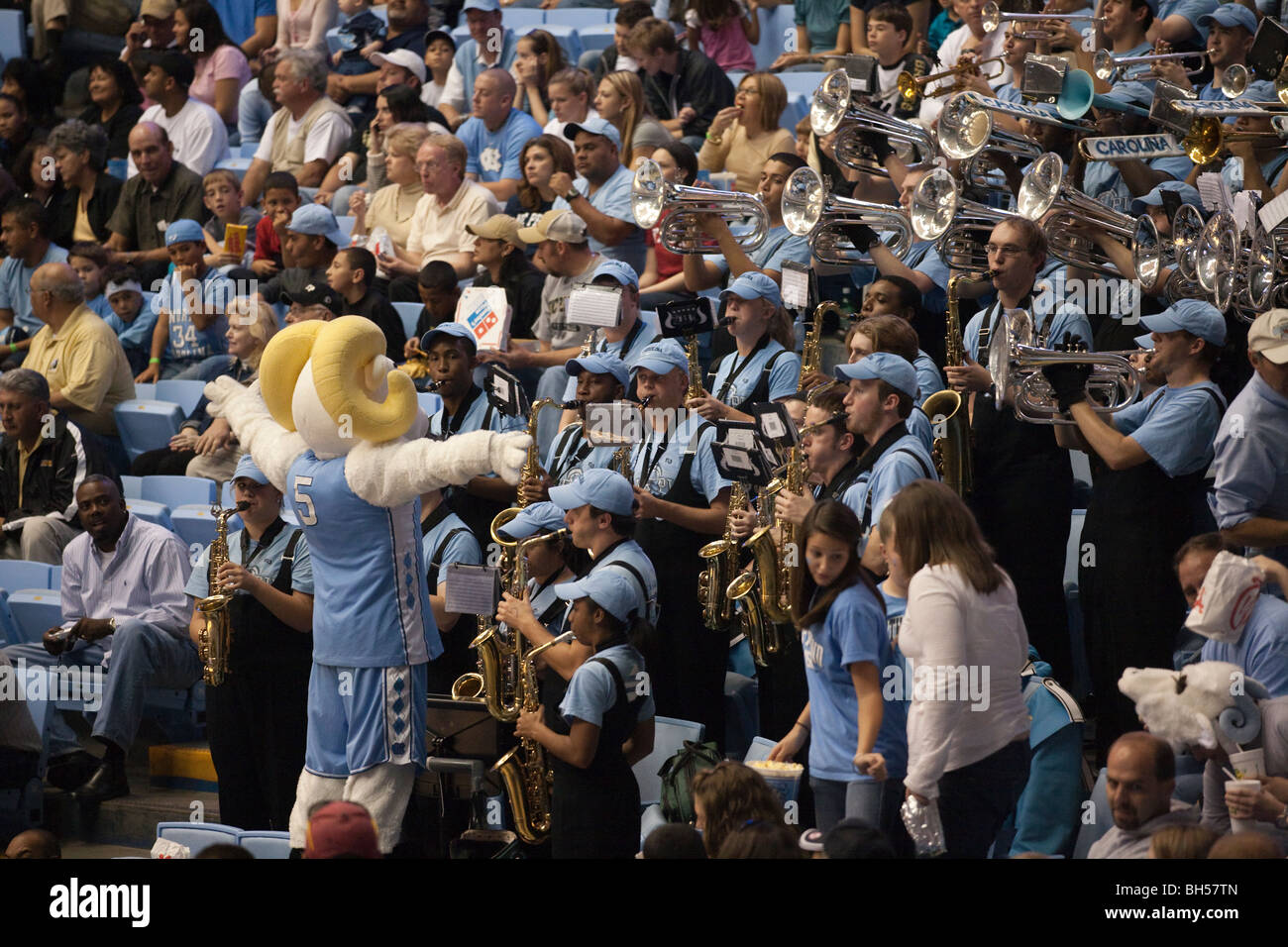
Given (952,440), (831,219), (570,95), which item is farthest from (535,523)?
(570,95)

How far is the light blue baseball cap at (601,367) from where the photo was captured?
7.61m

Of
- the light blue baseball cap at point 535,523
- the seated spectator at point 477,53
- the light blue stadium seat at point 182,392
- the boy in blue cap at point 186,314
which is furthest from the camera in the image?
the seated spectator at point 477,53

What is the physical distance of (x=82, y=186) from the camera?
1248cm

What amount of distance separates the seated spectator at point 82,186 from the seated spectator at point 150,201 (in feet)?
0.52

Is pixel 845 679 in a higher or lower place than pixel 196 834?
higher

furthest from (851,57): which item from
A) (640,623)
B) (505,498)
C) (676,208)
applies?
(640,623)

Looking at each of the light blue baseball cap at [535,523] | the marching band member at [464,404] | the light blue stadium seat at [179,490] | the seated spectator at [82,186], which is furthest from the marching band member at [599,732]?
the seated spectator at [82,186]

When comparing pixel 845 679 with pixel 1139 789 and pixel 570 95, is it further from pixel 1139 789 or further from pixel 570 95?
pixel 570 95

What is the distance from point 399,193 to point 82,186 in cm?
281

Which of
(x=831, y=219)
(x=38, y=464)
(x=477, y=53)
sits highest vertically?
(x=477, y=53)

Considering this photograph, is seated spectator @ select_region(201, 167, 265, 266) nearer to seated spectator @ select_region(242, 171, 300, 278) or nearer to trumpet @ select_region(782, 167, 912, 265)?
seated spectator @ select_region(242, 171, 300, 278)

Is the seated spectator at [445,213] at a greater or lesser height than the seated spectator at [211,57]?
lesser

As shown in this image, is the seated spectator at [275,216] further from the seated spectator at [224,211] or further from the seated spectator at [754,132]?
the seated spectator at [754,132]

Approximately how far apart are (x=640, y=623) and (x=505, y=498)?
1892 mm
